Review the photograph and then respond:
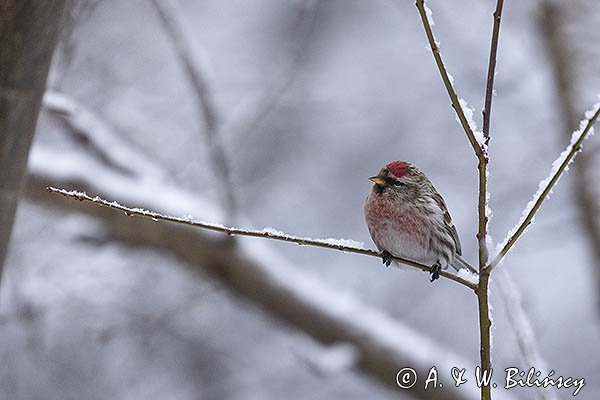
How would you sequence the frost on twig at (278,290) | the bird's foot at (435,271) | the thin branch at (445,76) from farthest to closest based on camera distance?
the frost on twig at (278,290)
the bird's foot at (435,271)
the thin branch at (445,76)

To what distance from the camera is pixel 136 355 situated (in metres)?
6.30

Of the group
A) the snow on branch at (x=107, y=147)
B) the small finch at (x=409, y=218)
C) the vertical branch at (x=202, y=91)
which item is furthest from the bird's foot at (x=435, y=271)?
the snow on branch at (x=107, y=147)

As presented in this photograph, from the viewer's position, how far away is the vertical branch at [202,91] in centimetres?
342

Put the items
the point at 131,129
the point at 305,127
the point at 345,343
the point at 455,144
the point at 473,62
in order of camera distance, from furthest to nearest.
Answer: the point at 305,127, the point at 455,144, the point at 473,62, the point at 131,129, the point at 345,343

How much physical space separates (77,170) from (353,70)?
570 centimetres

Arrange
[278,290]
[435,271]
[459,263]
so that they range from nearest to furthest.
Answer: [435,271] < [459,263] < [278,290]

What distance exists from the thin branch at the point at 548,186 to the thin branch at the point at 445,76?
0.45 feet

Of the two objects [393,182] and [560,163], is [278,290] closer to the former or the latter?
[393,182]

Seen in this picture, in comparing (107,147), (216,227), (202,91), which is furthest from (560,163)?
(107,147)

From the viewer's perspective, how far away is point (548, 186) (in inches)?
53.0

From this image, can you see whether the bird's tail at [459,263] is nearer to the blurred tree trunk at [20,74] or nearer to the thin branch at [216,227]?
Result: the thin branch at [216,227]

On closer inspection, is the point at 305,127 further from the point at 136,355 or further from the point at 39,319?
the point at 39,319

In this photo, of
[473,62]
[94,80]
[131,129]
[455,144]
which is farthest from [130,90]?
[455,144]

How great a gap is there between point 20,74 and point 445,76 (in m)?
0.95
